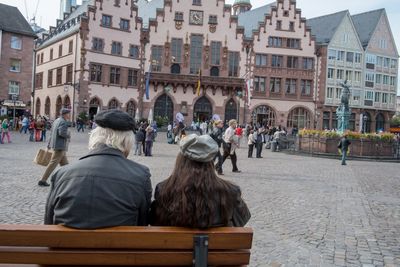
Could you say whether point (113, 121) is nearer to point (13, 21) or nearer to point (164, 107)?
point (164, 107)

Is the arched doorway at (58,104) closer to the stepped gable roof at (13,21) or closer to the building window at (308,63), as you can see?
the stepped gable roof at (13,21)

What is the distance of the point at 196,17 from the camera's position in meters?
51.5

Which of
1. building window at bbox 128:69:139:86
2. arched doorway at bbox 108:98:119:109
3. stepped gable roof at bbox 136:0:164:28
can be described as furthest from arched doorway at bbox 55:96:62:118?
stepped gable roof at bbox 136:0:164:28

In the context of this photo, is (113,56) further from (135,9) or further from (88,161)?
(88,161)

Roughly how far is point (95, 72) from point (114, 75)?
2122 millimetres

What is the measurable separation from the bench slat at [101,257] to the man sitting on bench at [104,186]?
176mm

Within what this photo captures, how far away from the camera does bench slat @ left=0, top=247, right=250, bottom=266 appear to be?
110 inches

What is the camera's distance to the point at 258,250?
19.8 feet

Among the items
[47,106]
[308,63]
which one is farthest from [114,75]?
[308,63]

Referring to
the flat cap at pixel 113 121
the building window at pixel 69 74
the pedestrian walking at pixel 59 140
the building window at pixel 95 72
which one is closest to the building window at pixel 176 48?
the building window at pixel 95 72

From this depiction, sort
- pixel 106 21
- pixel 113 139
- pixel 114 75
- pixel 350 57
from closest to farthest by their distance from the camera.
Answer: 1. pixel 113 139
2. pixel 106 21
3. pixel 114 75
4. pixel 350 57

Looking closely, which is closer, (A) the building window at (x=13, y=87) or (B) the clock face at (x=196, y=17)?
(A) the building window at (x=13, y=87)

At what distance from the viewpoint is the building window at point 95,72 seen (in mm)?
47031

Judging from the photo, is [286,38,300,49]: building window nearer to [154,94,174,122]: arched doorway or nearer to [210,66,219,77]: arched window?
[210,66,219,77]: arched window
